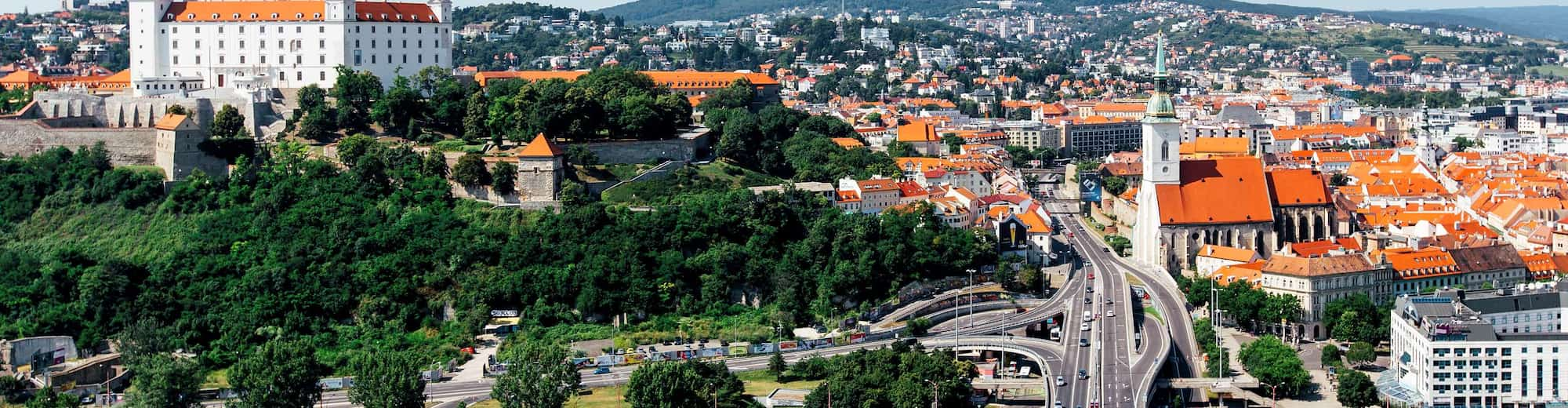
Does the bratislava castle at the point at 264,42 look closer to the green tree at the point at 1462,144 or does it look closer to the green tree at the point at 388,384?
the green tree at the point at 388,384

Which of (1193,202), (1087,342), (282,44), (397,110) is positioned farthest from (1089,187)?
(282,44)

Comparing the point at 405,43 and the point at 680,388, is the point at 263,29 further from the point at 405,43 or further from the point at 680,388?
the point at 680,388

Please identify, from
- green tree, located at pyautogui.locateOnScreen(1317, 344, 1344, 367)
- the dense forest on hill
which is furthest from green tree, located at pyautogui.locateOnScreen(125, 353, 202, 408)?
green tree, located at pyautogui.locateOnScreen(1317, 344, 1344, 367)

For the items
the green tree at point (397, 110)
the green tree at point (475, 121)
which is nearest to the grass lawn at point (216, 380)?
the green tree at point (475, 121)

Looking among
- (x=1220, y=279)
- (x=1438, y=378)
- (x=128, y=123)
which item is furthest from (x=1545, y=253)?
(x=128, y=123)

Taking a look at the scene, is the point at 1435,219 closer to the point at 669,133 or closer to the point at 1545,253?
the point at 1545,253
